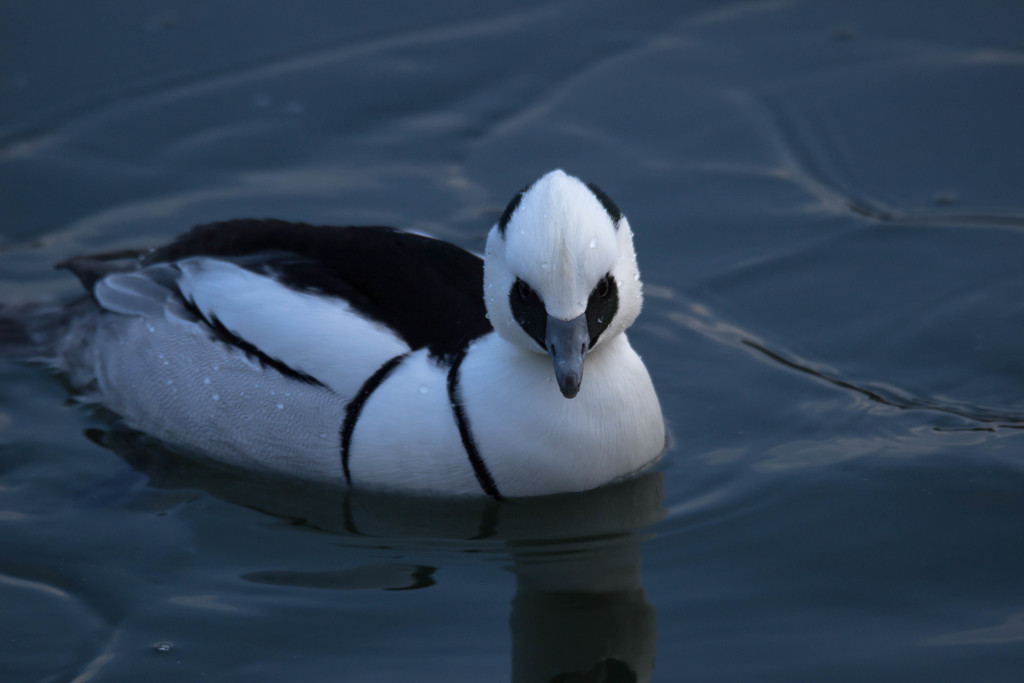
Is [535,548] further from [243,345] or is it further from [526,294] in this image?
[243,345]

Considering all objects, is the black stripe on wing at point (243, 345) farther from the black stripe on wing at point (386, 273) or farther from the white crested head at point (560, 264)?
the white crested head at point (560, 264)

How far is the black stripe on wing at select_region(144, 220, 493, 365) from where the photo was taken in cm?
506

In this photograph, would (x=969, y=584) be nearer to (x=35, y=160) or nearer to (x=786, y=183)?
(x=786, y=183)

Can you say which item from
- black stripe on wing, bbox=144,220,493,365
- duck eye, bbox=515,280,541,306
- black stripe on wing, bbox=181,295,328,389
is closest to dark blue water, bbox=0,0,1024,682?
black stripe on wing, bbox=181,295,328,389

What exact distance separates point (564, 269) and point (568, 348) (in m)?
0.29

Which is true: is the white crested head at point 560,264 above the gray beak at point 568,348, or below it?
above

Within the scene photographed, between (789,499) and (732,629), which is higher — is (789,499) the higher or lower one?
the higher one

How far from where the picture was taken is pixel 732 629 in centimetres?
452

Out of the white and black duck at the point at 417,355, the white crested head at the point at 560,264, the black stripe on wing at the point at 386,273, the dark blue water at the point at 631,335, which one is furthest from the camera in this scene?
the black stripe on wing at the point at 386,273

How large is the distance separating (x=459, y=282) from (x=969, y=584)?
2.34 m

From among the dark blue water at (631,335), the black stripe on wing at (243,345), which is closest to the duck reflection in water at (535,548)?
the dark blue water at (631,335)

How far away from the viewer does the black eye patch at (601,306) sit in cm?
444

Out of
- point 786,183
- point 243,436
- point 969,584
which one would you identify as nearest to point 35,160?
Result: point 243,436

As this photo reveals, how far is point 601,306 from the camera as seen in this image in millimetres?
4484
